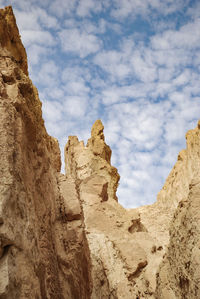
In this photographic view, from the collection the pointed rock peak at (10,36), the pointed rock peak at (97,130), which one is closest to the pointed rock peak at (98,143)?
the pointed rock peak at (97,130)

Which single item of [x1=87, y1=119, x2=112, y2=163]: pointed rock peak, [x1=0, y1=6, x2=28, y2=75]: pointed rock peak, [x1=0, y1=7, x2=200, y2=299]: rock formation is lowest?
[x1=0, y1=7, x2=200, y2=299]: rock formation

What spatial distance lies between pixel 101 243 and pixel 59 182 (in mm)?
5219

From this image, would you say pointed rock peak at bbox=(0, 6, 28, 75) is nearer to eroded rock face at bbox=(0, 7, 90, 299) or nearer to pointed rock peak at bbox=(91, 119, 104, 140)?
eroded rock face at bbox=(0, 7, 90, 299)

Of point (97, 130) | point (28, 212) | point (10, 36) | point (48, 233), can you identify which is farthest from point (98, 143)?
point (28, 212)

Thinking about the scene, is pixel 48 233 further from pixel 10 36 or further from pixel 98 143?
pixel 98 143

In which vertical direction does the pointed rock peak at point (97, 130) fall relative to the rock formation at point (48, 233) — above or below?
above

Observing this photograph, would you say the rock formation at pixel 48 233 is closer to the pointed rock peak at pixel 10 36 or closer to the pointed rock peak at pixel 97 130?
the pointed rock peak at pixel 10 36

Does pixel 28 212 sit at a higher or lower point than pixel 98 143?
lower

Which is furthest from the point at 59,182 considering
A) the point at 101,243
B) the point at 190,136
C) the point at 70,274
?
the point at 190,136

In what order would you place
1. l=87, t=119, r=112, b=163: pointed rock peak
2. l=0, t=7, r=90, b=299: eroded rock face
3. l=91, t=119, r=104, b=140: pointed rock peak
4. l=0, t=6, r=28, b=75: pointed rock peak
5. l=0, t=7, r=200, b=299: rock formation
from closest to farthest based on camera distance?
l=0, t=7, r=90, b=299: eroded rock face, l=0, t=7, r=200, b=299: rock formation, l=0, t=6, r=28, b=75: pointed rock peak, l=87, t=119, r=112, b=163: pointed rock peak, l=91, t=119, r=104, b=140: pointed rock peak

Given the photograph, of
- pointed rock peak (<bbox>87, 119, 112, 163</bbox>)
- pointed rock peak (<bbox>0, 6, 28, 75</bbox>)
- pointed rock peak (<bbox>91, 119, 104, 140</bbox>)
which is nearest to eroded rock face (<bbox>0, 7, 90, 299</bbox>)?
pointed rock peak (<bbox>0, 6, 28, 75</bbox>)

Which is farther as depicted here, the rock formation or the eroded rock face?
the rock formation

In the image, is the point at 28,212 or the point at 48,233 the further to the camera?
the point at 48,233

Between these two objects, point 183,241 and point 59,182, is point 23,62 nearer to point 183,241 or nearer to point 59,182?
point 59,182
